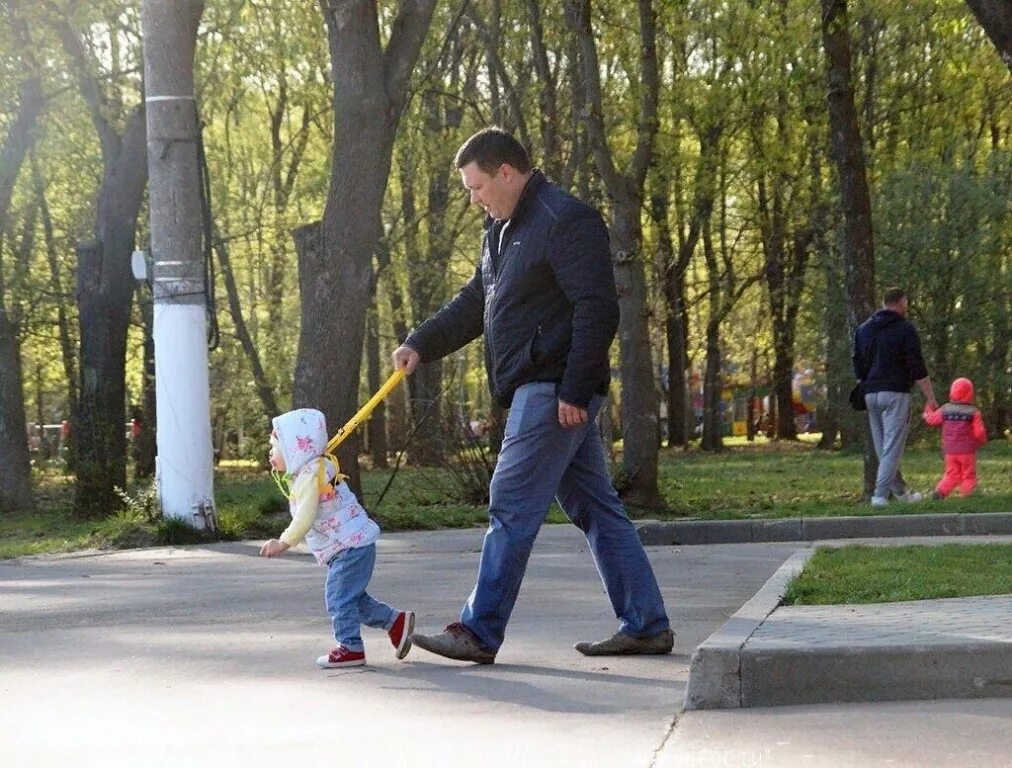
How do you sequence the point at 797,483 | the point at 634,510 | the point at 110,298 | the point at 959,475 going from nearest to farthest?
the point at 634,510, the point at 959,475, the point at 110,298, the point at 797,483

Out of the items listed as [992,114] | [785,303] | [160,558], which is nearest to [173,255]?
[160,558]

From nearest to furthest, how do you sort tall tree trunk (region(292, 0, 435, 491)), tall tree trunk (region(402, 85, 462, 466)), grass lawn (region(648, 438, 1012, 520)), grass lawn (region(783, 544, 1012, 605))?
grass lawn (region(783, 544, 1012, 605))
tall tree trunk (region(292, 0, 435, 491))
grass lawn (region(648, 438, 1012, 520))
tall tree trunk (region(402, 85, 462, 466))

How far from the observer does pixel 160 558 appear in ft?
44.2

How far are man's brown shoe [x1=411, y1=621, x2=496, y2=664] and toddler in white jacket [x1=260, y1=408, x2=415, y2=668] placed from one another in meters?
0.20

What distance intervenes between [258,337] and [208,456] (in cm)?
2885

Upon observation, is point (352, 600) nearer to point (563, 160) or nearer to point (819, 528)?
point (819, 528)

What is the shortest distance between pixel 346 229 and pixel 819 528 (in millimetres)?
4639

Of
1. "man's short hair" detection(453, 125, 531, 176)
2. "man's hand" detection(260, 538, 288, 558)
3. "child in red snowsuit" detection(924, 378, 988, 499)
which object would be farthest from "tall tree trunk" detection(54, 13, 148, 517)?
"man's short hair" detection(453, 125, 531, 176)

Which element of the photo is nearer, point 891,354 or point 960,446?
point 891,354

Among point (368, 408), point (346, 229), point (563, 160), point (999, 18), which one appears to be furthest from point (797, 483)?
point (368, 408)

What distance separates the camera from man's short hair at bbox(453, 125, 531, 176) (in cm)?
736

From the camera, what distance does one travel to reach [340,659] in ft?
24.6

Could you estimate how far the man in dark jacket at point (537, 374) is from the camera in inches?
281

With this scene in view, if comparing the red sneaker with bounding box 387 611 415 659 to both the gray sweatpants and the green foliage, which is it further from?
the green foliage
